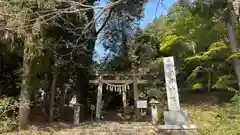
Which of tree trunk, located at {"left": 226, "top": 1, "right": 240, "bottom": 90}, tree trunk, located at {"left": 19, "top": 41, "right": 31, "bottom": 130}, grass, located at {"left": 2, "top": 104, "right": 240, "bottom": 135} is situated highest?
tree trunk, located at {"left": 226, "top": 1, "right": 240, "bottom": 90}

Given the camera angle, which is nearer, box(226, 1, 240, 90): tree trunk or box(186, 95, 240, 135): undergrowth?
box(186, 95, 240, 135): undergrowth

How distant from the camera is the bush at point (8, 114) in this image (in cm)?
621

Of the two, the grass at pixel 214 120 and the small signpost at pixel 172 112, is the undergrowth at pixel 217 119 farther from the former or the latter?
the small signpost at pixel 172 112

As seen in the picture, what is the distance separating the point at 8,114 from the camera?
6.91 meters

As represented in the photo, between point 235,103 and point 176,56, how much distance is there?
3295 mm

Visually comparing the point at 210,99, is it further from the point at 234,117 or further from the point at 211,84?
the point at 234,117

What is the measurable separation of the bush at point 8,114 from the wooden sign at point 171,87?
4446 millimetres

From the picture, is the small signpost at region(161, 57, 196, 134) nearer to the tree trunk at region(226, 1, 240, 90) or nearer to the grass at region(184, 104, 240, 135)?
the grass at region(184, 104, 240, 135)

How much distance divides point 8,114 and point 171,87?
503 cm

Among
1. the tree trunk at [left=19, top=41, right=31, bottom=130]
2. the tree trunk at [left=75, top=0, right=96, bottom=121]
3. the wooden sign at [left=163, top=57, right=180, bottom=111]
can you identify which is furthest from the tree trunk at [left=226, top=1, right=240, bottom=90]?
the tree trunk at [left=19, top=41, right=31, bottom=130]

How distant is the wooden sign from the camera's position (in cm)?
622

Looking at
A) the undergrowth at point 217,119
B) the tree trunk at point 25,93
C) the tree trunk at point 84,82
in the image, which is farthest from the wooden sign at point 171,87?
the tree trunk at point 25,93

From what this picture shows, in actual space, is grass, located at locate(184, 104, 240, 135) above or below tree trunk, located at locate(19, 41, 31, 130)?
below

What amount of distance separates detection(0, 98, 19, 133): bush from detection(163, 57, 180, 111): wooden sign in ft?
14.6
